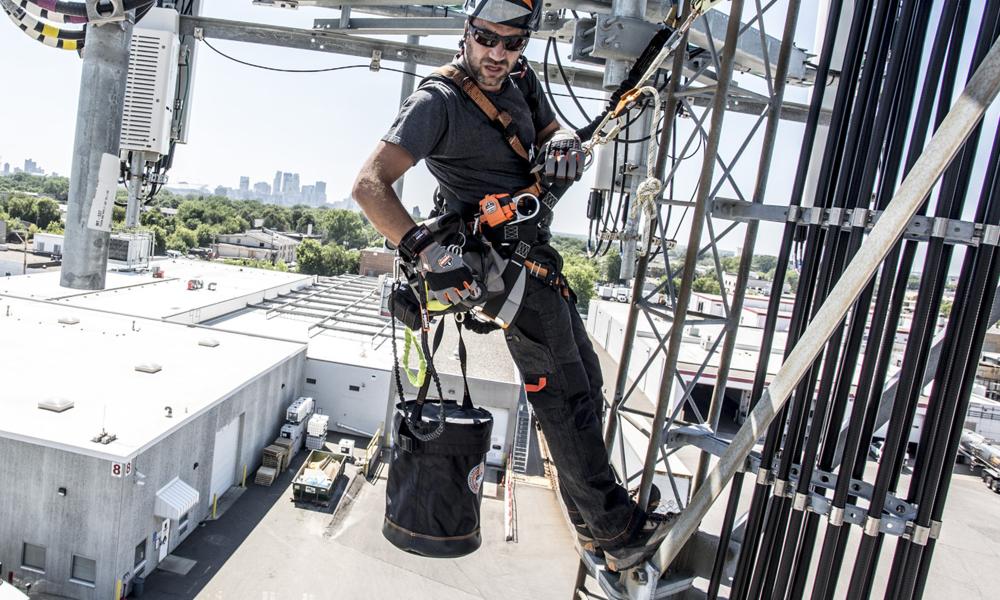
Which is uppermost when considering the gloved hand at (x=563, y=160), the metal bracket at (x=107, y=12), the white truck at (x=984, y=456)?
the metal bracket at (x=107, y=12)

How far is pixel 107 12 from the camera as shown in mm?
11438

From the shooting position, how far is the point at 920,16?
3.06 m

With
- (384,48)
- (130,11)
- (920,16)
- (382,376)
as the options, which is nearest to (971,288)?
(920,16)

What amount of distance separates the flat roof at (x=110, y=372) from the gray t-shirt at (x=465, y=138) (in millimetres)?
10894

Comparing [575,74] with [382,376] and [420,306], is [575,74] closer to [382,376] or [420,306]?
[420,306]

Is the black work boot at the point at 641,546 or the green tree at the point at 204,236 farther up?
the black work boot at the point at 641,546

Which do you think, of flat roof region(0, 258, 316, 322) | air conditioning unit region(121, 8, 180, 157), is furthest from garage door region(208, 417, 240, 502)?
air conditioning unit region(121, 8, 180, 157)

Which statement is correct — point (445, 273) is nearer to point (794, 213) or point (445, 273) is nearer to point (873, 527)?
point (794, 213)

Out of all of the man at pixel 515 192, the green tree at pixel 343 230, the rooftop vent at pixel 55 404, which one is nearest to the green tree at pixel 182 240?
the green tree at pixel 343 230

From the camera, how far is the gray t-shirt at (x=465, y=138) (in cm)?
320

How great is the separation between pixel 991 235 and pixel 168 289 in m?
29.1

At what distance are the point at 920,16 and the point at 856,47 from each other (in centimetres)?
35

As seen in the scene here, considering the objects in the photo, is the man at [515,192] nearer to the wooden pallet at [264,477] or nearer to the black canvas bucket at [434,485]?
the black canvas bucket at [434,485]

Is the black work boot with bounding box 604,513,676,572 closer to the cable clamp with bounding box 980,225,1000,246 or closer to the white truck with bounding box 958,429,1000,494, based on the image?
the cable clamp with bounding box 980,225,1000,246
